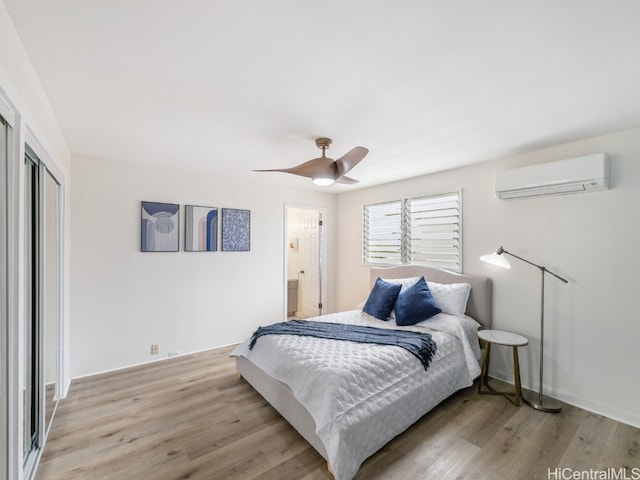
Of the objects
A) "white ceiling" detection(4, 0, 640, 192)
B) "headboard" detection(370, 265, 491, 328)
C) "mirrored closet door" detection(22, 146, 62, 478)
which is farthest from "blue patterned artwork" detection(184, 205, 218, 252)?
"headboard" detection(370, 265, 491, 328)

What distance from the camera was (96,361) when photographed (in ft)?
10.4

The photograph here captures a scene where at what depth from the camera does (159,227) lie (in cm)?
353

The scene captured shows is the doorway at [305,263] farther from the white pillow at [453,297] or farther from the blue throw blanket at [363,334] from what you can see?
the white pillow at [453,297]

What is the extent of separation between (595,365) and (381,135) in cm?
273

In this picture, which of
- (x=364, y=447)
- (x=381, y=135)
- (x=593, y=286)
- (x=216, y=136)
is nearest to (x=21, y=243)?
(x=216, y=136)

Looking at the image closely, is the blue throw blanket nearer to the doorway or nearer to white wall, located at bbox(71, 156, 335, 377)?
white wall, located at bbox(71, 156, 335, 377)

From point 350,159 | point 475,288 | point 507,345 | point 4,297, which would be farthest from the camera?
point 475,288

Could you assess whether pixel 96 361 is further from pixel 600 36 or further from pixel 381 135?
pixel 600 36

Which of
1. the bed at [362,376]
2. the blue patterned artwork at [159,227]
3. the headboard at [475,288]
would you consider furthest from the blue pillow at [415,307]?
the blue patterned artwork at [159,227]

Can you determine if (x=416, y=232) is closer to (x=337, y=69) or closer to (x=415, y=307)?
(x=415, y=307)

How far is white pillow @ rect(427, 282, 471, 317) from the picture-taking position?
3.12m

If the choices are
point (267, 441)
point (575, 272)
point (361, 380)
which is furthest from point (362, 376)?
point (575, 272)

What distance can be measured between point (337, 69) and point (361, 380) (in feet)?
6.57

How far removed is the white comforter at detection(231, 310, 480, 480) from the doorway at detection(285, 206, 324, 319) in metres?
2.45
